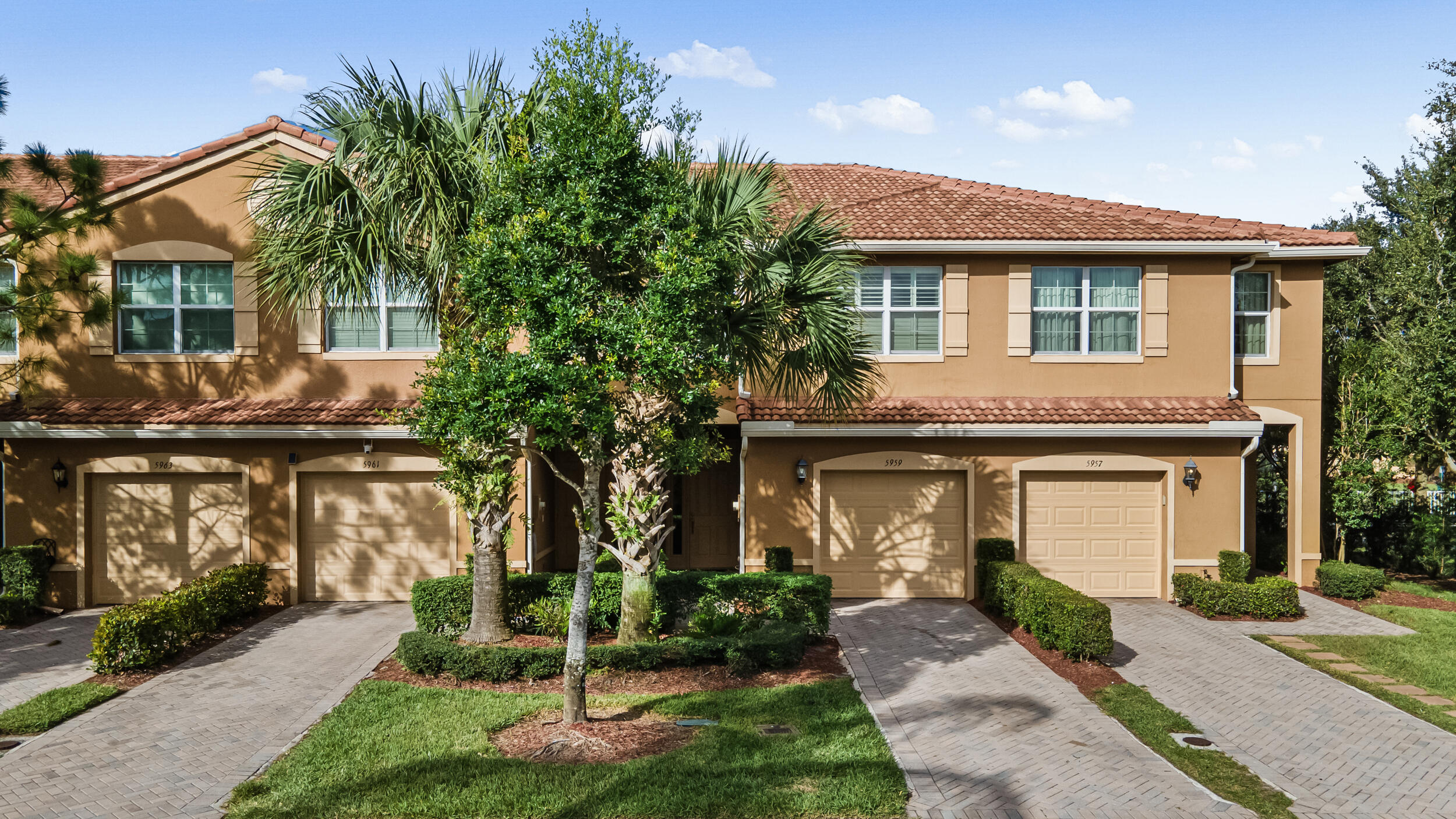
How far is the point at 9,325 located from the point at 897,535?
46.7ft

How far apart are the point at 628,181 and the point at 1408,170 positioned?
23.6 meters

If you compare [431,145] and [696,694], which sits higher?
[431,145]

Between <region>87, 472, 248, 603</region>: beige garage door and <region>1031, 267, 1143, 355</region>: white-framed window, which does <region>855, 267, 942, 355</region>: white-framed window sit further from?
<region>87, 472, 248, 603</region>: beige garage door

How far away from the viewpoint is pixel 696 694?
31.3 feet

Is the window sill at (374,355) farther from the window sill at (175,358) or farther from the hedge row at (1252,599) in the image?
the hedge row at (1252,599)

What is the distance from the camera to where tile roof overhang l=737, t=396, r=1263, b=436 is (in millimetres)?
13922

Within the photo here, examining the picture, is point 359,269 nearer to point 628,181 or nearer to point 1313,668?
point 628,181

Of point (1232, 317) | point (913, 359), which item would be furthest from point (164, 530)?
point (1232, 317)

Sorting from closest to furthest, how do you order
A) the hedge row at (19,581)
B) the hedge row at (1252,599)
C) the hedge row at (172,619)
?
the hedge row at (172,619) < the hedge row at (19,581) < the hedge row at (1252,599)

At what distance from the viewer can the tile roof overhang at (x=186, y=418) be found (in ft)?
44.1

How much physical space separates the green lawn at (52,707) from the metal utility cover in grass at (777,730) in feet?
23.2

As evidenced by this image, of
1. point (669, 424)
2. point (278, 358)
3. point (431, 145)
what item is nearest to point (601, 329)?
point (669, 424)

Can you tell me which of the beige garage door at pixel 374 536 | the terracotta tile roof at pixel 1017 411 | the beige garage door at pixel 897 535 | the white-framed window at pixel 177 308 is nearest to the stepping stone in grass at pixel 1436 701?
the terracotta tile roof at pixel 1017 411

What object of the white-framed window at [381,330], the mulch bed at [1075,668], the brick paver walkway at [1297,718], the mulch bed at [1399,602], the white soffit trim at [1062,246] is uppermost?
the white soffit trim at [1062,246]
